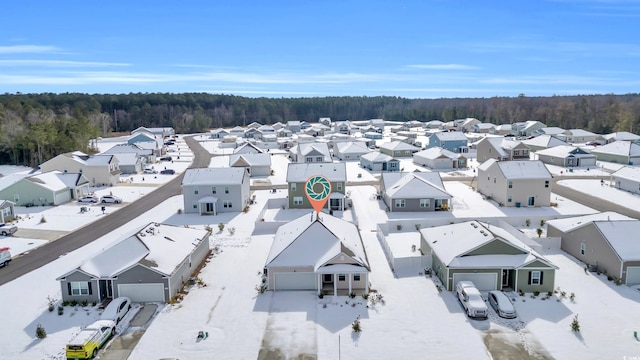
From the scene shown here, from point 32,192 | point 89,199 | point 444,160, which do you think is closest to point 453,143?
point 444,160

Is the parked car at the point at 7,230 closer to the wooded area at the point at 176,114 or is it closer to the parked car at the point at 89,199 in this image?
the parked car at the point at 89,199

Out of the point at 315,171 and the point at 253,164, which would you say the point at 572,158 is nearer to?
the point at 315,171

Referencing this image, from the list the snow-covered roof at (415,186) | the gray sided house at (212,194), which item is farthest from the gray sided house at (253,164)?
the snow-covered roof at (415,186)

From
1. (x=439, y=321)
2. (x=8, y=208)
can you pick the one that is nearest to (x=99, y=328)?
(x=439, y=321)

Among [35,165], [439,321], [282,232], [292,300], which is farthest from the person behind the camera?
[35,165]

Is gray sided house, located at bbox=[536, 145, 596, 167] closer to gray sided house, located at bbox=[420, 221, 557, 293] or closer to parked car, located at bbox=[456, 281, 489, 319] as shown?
gray sided house, located at bbox=[420, 221, 557, 293]

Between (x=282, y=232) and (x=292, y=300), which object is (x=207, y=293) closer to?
(x=292, y=300)
